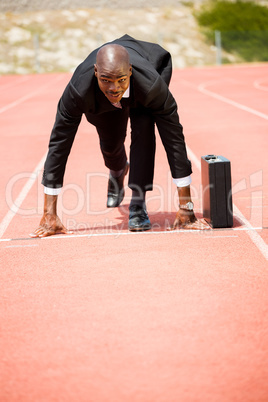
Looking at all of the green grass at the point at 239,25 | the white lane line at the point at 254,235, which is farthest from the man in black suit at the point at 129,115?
the green grass at the point at 239,25

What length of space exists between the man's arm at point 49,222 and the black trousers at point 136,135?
0.58m

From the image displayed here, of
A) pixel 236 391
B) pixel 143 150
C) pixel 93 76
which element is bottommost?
pixel 236 391

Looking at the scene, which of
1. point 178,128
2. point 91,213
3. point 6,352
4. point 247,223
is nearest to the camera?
point 6,352

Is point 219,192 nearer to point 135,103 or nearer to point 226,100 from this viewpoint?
point 135,103

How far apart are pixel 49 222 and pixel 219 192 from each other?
1.26m

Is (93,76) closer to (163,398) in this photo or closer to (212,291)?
(212,291)

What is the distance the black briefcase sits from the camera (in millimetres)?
4832

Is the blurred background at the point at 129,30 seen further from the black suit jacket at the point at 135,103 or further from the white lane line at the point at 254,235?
the black suit jacket at the point at 135,103

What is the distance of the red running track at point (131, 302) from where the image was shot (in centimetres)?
263

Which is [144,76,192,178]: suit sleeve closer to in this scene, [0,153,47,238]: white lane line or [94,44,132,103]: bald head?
[94,44,132,103]: bald head

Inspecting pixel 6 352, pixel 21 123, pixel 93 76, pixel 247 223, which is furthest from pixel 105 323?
pixel 21 123

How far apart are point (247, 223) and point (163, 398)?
9.01 ft

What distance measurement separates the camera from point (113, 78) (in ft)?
13.5

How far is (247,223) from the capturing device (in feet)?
16.6
